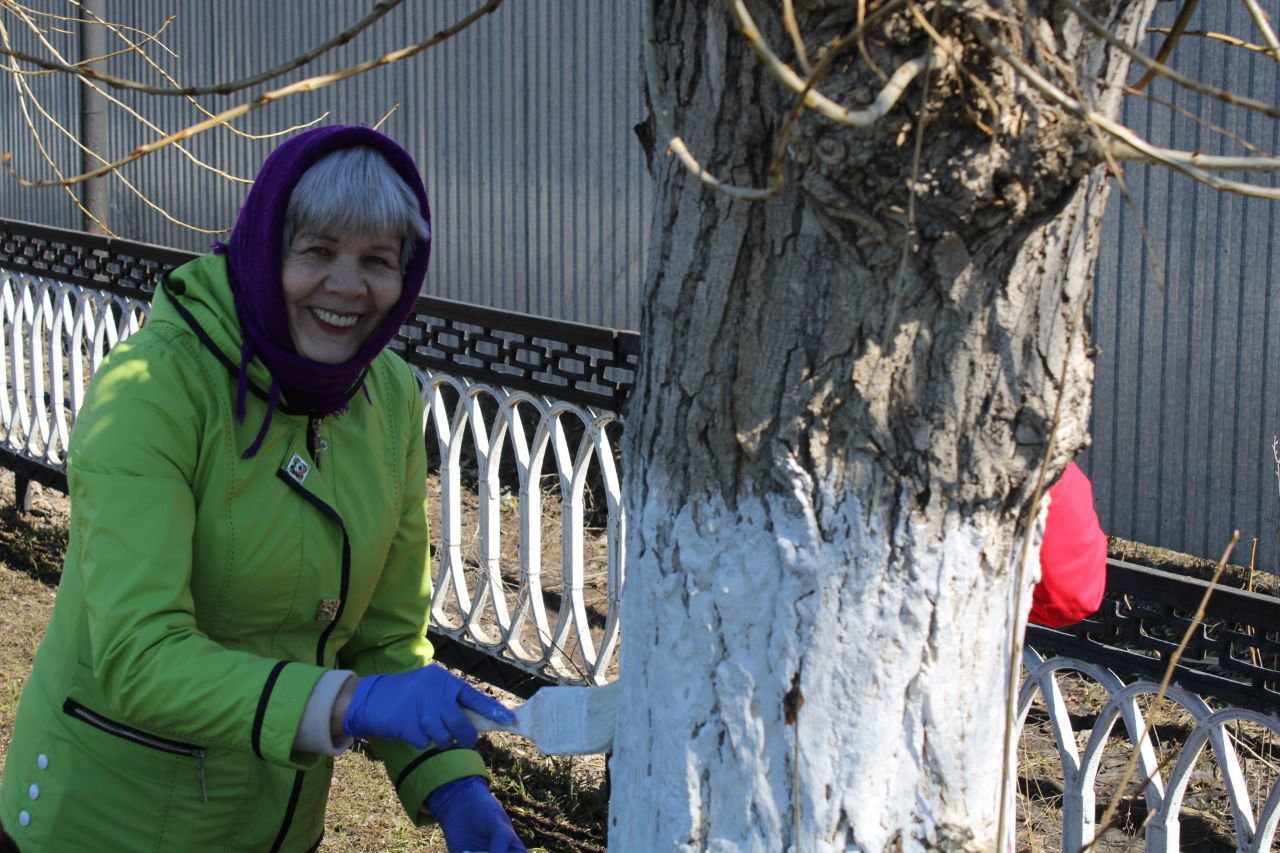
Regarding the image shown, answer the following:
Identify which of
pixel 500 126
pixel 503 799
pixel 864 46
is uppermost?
pixel 500 126

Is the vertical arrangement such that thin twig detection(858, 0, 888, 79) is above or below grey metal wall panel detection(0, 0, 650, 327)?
below

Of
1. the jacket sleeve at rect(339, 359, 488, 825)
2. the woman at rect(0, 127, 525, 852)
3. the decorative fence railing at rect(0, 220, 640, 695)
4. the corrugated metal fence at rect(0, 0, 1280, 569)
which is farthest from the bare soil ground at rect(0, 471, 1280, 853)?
the woman at rect(0, 127, 525, 852)

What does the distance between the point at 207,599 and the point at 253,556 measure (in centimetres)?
9

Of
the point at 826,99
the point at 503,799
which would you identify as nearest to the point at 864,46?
the point at 826,99

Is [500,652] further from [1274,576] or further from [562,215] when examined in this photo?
[562,215]

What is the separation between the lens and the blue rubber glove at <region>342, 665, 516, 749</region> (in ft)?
6.11

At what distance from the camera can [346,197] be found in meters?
2.09

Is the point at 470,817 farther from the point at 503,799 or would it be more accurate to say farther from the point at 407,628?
the point at 503,799

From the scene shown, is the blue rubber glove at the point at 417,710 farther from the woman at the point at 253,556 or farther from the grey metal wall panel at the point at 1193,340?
the grey metal wall panel at the point at 1193,340

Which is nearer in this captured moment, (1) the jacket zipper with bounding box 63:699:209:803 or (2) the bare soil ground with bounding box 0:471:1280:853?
(1) the jacket zipper with bounding box 63:699:209:803

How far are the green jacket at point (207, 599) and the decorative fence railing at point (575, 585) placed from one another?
48 centimetres

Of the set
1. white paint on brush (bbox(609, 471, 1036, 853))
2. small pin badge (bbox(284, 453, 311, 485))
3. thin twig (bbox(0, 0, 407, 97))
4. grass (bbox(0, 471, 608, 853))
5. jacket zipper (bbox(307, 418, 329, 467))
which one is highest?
thin twig (bbox(0, 0, 407, 97))

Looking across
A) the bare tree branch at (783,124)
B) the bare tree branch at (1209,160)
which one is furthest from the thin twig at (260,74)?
the bare tree branch at (1209,160)

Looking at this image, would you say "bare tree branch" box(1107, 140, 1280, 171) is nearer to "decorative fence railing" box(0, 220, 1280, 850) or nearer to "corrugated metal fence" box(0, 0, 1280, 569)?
"decorative fence railing" box(0, 220, 1280, 850)
